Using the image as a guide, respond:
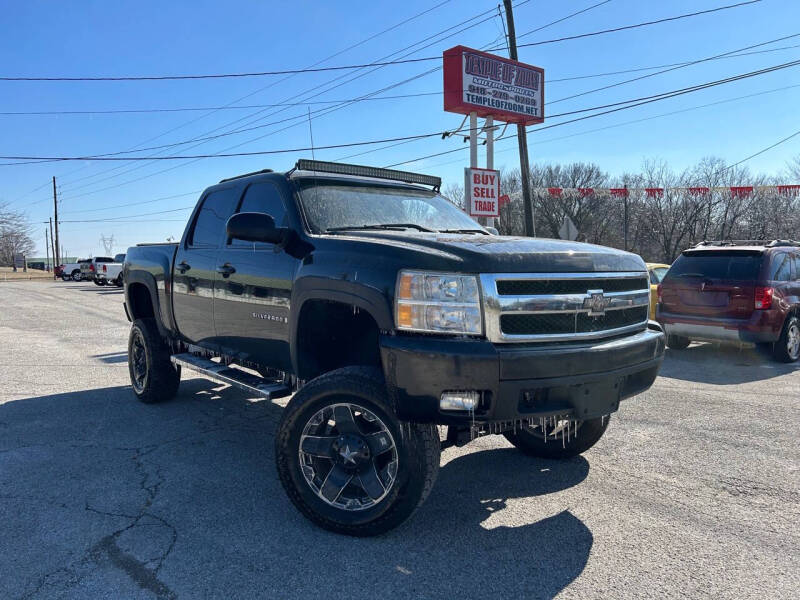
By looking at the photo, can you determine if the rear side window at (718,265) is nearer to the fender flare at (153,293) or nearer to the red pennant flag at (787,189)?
the fender flare at (153,293)

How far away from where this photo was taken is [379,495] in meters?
3.22

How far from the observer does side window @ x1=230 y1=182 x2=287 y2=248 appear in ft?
14.1

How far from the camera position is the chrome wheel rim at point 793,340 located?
8.65m

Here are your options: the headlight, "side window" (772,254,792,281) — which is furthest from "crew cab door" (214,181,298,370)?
"side window" (772,254,792,281)

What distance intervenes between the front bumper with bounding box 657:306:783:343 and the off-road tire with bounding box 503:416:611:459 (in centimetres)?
509

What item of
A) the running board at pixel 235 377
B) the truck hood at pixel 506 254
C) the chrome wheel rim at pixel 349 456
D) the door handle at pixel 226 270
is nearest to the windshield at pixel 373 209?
the truck hood at pixel 506 254

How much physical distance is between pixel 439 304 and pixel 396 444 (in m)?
0.76

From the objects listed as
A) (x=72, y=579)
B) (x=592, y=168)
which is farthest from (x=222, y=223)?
(x=592, y=168)

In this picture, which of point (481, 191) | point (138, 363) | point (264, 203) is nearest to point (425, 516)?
point (264, 203)

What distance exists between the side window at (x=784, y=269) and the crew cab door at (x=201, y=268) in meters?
7.50

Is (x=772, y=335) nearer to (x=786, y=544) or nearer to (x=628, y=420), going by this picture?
(x=628, y=420)

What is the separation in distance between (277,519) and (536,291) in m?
1.94

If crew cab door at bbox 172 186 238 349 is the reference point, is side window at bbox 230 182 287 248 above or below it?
above

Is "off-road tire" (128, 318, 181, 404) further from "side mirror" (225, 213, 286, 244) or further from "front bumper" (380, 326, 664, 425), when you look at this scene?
"front bumper" (380, 326, 664, 425)
